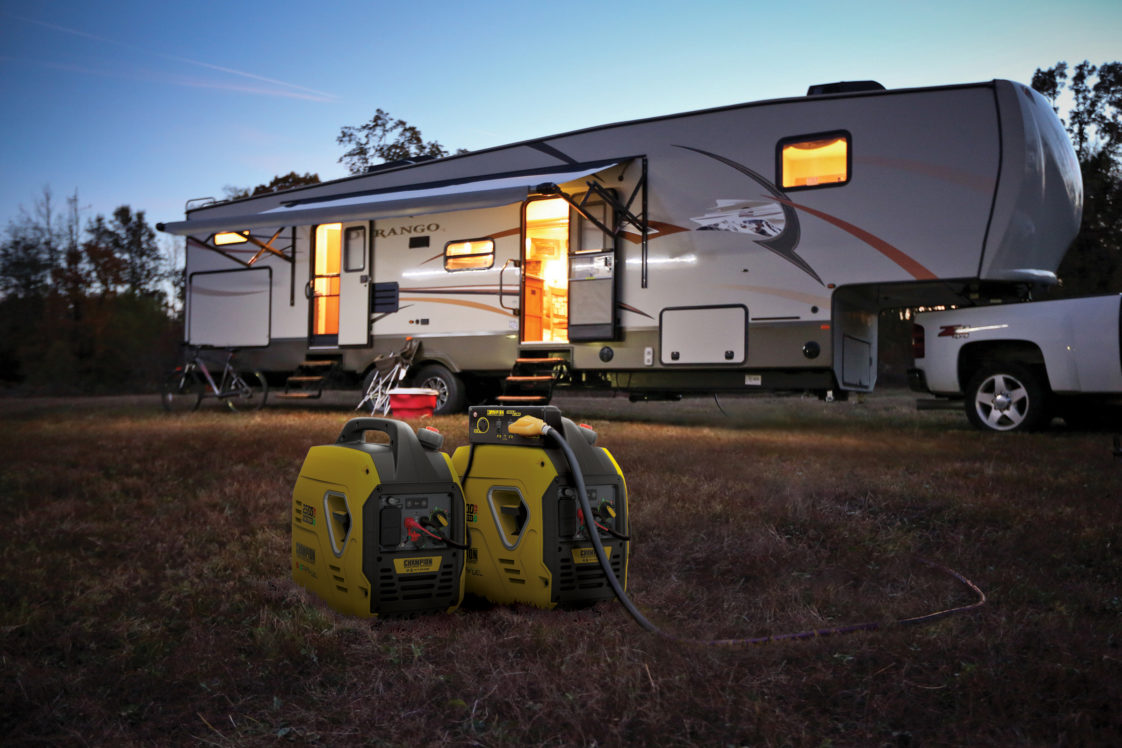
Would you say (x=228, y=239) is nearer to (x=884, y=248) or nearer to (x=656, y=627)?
(x=884, y=248)

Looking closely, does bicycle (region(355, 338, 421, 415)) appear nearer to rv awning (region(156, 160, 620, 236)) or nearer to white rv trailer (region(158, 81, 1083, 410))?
white rv trailer (region(158, 81, 1083, 410))

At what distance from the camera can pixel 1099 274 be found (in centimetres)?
1370

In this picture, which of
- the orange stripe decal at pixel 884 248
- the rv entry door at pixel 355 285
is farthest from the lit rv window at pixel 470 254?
the orange stripe decal at pixel 884 248

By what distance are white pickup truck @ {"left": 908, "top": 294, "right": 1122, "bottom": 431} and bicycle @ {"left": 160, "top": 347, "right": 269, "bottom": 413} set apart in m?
8.61

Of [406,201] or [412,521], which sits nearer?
[412,521]

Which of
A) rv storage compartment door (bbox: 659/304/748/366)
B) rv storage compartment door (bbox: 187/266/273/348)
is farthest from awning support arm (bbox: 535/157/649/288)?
rv storage compartment door (bbox: 187/266/273/348)

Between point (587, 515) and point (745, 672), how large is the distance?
0.73 meters

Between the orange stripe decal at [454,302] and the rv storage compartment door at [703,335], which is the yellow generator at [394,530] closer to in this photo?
the rv storage compartment door at [703,335]

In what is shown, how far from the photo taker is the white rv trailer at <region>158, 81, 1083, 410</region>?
8.01 m

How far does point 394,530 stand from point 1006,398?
7.22 metres

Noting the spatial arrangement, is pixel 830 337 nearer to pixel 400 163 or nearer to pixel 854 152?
pixel 854 152

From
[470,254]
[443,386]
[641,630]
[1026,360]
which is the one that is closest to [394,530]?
[641,630]

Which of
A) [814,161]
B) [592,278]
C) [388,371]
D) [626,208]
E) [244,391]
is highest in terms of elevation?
[814,161]

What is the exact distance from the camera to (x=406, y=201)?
1007cm
